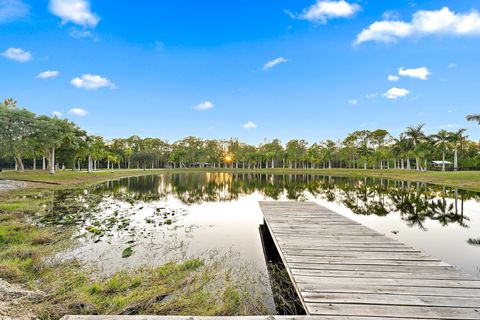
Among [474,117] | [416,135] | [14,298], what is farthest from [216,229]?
[416,135]

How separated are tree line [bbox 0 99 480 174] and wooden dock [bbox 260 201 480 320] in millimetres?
37953

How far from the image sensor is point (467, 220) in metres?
14.1

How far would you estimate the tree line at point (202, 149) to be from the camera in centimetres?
3316

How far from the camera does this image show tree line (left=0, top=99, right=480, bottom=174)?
1305 inches

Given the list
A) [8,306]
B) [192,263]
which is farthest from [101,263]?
[8,306]

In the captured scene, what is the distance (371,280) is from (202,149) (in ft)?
316

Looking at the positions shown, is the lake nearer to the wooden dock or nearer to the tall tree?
the wooden dock

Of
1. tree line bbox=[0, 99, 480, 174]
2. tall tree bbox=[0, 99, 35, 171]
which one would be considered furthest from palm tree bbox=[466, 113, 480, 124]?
tall tree bbox=[0, 99, 35, 171]

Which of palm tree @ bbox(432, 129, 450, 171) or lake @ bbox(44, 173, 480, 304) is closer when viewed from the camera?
lake @ bbox(44, 173, 480, 304)

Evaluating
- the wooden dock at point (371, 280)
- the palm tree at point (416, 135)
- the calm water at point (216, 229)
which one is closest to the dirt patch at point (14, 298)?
the calm water at point (216, 229)

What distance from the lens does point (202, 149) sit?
99.8 metres

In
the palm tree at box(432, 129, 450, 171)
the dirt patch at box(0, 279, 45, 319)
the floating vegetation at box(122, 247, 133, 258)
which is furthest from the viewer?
the palm tree at box(432, 129, 450, 171)

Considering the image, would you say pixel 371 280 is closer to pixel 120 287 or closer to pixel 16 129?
pixel 120 287

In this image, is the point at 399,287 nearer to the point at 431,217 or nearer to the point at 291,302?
the point at 291,302
